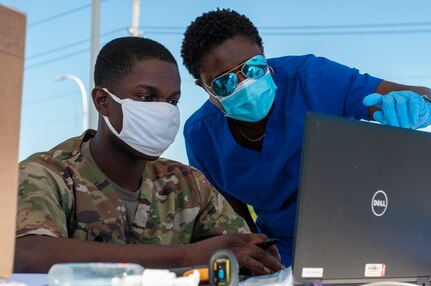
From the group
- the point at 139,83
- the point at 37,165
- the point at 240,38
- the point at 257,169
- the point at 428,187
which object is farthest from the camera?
the point at 257,169

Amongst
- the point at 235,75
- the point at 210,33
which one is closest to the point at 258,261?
the point at 235,75

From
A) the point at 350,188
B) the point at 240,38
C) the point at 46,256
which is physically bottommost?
the point at 46,256

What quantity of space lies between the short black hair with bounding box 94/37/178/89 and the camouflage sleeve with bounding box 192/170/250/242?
0.36 meters

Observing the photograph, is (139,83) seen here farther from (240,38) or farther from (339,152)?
(339,152)

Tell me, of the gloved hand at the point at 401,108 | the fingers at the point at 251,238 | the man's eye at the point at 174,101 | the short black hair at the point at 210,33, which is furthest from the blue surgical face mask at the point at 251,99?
the fingers at the point at 251,238

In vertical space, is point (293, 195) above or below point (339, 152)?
below

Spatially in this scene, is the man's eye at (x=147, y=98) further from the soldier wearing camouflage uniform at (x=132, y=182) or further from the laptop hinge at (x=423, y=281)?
the laptop hinge at (x=423, y=281)

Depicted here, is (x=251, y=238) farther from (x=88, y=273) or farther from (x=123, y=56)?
(x=123, y=56)

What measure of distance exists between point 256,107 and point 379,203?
740 millimetres

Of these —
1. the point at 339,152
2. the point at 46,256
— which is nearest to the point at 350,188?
the point at 339,152

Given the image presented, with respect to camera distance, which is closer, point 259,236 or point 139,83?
point 259,236

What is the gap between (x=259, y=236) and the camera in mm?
1294

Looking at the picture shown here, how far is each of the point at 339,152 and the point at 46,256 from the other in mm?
595

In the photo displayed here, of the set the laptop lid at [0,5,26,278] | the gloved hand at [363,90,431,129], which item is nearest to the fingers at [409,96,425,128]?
the gloved hand at [363,90,431,129]
